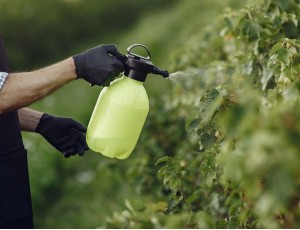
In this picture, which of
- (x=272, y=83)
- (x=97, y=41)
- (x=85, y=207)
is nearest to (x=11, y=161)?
(x=272, y=83)

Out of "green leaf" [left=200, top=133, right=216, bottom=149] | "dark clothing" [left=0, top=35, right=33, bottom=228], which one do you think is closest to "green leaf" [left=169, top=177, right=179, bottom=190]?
"green leaf" [left=200, top=133, right=216, bottom=149]

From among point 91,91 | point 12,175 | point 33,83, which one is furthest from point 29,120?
point 91,91

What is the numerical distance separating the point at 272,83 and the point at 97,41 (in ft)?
26.3

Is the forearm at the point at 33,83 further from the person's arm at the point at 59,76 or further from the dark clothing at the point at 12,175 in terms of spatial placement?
the dark clothing at the point at 12,175

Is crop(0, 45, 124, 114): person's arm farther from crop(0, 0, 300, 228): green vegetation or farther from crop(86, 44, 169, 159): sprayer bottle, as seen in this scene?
crop(0, 0, 300, 228): green vegetation

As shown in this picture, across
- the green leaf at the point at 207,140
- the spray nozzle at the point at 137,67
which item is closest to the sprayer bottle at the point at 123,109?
the spray nozzle at the point at 137,67

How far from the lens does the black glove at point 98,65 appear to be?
242 cm

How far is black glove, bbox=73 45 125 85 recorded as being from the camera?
7.93 feet

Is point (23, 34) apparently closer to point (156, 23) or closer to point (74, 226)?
point (156, 23)

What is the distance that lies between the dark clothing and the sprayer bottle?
352 mm

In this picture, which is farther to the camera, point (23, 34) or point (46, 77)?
point (23, 34)

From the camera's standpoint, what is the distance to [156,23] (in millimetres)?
11141

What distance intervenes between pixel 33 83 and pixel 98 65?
0.81 feet

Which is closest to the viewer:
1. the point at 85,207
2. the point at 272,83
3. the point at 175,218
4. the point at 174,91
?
the point at 175,218
